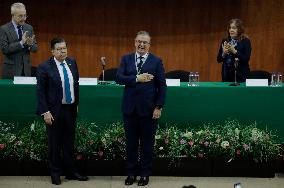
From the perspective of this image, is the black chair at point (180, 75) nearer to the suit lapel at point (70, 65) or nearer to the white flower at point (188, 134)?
the white flower at point (188, 134)

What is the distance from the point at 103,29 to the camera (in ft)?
29.1

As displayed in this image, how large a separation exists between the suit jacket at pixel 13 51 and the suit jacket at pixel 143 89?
5.54ft

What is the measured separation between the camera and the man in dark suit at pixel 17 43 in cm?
636

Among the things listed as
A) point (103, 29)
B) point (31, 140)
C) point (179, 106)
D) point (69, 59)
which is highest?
point (103, 29)

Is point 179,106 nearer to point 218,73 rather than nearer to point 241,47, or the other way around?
point 241,47

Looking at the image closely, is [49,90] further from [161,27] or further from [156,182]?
[161,27]

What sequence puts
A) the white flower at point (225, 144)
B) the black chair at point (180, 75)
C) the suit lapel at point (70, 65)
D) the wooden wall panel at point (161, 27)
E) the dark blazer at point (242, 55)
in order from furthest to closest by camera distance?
the wooden wall panel at point (161, 27) < the black chair at point (180, 75) < the dark blazer at point (242, 55) < the white flower at point (225, 144) < the suit lapel at point (70, 65)

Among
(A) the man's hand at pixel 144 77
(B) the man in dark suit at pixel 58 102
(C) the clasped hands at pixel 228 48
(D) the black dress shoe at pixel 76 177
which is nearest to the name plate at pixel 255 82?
(C) the clasped hands at pixel 228 48

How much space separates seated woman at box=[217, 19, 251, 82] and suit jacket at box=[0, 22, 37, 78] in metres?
2.27

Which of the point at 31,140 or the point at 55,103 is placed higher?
the point at 55,103

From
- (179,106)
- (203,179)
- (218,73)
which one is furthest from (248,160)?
(218,73)

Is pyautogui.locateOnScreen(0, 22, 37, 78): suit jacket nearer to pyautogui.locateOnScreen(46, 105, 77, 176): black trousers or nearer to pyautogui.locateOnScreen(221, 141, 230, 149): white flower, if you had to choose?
pyautogui.locateOnScreen(46, 105, 77, 176): black trousers

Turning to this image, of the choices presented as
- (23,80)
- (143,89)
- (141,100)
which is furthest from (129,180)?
(23,80)

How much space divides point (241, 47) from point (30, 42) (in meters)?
2.45
